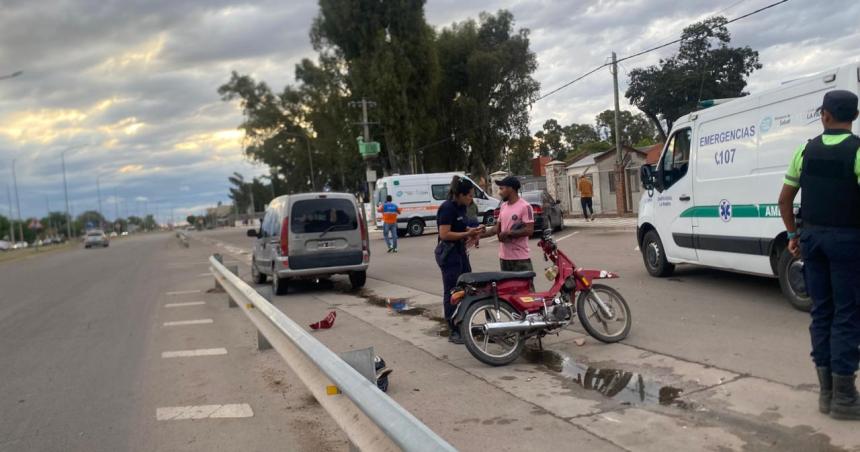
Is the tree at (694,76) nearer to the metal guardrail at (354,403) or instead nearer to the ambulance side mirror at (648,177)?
the ambulance side mirror at (648,177)

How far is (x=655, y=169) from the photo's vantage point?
989cm

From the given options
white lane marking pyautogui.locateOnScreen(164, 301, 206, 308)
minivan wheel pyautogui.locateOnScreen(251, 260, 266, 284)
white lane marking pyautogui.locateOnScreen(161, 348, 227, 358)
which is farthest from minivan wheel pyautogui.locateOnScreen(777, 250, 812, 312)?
minivan wheel pyautogui.locateOnScreen(251, 260, 266, 284)

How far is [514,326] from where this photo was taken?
6035 millimetres

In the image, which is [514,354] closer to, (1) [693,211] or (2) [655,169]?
(1) [693,211]

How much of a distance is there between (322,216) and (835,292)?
9.24 metres

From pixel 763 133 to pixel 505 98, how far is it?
3866 cm

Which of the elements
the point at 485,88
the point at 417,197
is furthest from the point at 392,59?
the point at 417,197

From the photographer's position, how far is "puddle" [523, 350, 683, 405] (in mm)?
4918

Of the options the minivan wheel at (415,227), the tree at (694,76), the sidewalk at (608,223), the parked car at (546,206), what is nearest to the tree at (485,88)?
the tree at (694,76)

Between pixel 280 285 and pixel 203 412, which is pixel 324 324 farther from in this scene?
pixel 280 285

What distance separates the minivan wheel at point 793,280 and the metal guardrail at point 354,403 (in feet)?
17.7

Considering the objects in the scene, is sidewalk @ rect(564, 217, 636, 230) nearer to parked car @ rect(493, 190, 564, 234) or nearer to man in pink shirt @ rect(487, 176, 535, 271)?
parked car @ rect(493, 190, 564, 234)

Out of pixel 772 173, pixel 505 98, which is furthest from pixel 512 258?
pixel 505 98

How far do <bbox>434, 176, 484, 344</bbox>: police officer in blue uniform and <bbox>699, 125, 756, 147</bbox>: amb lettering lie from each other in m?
3.43
